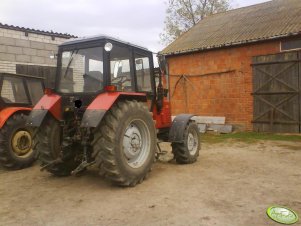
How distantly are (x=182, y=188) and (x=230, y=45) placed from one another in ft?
26.5

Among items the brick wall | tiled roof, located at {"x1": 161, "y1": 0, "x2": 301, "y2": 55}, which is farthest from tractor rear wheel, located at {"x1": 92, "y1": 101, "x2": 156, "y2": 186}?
tiled roof, located at {"x1": 161, "y1": 0, "x2": 301, "y2": 55}

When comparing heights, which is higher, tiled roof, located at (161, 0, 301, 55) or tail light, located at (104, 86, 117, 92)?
tiled roof, located at (161, 0, 301, 55)

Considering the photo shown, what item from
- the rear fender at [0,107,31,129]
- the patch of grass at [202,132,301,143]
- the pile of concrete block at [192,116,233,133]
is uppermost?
the rear fender at [0,107,31,129]

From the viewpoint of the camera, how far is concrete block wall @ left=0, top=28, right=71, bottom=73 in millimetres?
10281

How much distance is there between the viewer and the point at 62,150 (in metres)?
5.44

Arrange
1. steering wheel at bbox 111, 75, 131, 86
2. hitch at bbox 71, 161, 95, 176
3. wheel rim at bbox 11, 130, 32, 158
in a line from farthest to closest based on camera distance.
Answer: wheel rim at bbox 11, 130, 32, 158 < steering wheel at bbox 111, 75, 131, 86 < hitch at bbox 71, 161, 95, 176

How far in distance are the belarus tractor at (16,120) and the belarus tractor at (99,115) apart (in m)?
0.85

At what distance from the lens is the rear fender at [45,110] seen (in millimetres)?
5379

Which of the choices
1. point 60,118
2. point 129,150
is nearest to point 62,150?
point 60,118

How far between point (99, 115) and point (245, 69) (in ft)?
27.0

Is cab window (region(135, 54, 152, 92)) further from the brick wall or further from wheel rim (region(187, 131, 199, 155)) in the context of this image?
the brick wall

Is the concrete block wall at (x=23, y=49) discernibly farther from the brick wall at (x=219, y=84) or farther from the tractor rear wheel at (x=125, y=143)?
the tractor rear wheel at (x=125, y=143)

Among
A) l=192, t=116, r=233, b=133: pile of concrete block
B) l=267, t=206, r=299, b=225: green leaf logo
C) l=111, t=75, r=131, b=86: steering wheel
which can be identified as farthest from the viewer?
l=192, t=116, r=233, b=133: pile of concrete block

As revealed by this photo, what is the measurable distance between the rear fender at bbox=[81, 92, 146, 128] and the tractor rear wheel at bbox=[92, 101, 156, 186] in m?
0.16
